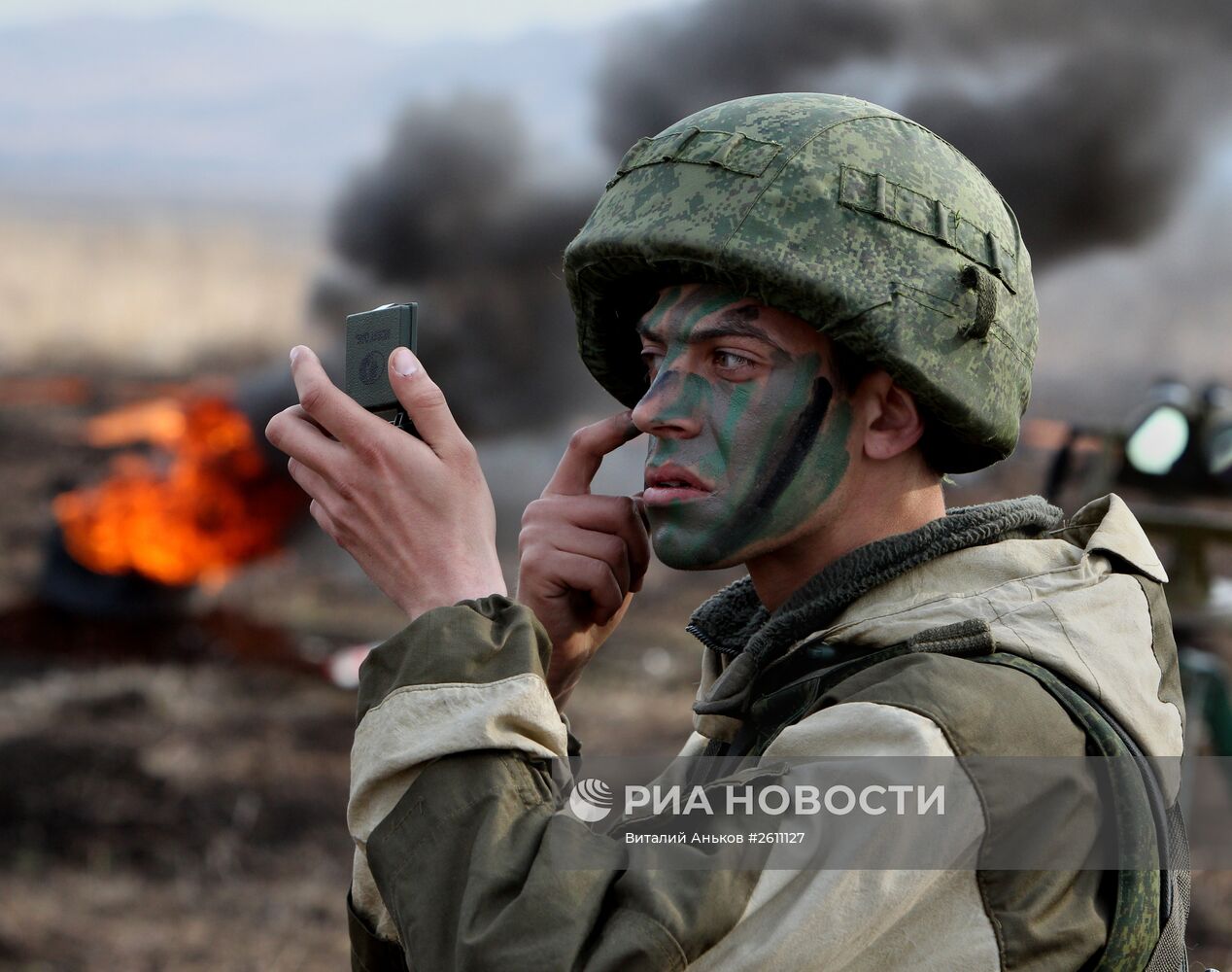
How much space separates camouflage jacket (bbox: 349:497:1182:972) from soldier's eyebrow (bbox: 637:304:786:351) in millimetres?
379

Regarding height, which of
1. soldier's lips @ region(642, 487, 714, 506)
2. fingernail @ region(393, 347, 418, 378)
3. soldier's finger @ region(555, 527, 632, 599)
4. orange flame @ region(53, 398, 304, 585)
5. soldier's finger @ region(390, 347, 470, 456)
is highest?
fingernail @ region(393, 347, 418, 378)

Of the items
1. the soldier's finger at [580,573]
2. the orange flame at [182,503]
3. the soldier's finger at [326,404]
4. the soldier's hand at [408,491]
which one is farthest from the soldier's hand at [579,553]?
the orange flame at [182,503]

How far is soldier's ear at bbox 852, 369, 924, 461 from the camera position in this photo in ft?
7.13

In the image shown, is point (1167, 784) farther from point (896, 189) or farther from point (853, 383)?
point (896, 189)

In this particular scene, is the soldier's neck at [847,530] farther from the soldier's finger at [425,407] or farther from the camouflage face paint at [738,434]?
the soldier's finger at [425,407]

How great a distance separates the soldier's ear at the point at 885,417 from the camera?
2174mm

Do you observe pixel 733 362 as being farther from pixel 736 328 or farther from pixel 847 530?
pixel 847 530

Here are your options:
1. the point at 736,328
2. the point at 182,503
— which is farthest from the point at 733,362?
the point at 182,503

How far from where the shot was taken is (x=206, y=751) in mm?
9617

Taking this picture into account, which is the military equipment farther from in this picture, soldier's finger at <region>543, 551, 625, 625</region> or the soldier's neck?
the soldier's neck

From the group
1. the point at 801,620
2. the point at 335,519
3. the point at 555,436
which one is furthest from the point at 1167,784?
the point at 555,436

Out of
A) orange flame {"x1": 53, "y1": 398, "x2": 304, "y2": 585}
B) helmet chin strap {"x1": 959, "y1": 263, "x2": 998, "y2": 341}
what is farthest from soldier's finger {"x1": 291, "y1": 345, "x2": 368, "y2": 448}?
orange flame {"x1": 53, "y1": 398, "x2": 304, "y2": 585}

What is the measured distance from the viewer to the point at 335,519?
2.07 metres

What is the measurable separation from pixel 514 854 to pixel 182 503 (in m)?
13.5
